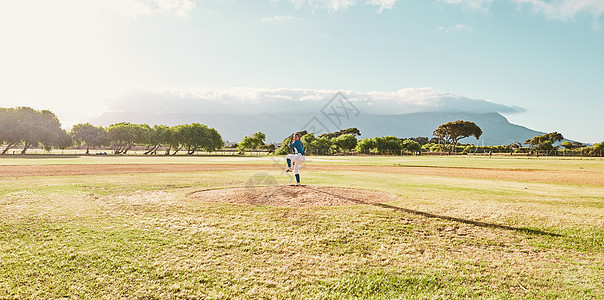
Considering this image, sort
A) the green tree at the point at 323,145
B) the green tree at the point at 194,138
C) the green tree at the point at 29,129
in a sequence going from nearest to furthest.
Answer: the green tree at the point at 29,129 → the green tree at the point at 194,138 → the green tree at the point at 323,145

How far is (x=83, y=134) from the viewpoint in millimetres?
108500

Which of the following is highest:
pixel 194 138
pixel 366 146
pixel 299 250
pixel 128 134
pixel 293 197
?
pixel 128 134

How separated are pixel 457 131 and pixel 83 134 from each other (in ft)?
524

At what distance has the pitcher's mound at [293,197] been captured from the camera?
39.4 feet

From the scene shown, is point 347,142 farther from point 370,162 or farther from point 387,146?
point 370,162

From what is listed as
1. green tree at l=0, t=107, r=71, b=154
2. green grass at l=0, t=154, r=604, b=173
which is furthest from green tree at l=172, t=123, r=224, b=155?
green grass at l=0, t=154, r=604, b=173

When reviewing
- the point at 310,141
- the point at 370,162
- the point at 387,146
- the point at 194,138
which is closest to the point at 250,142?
the point at 310,141

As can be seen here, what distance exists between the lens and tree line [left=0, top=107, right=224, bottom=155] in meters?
84.7

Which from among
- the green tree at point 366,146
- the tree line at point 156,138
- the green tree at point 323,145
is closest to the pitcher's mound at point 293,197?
the tree line at point 156,138

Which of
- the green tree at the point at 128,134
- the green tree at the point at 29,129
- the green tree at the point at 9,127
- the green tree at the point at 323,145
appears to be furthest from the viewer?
the green tree at the point at 323,145

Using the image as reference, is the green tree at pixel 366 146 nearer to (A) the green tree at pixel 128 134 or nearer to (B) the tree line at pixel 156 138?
(B) the tree line at pixel 156 138

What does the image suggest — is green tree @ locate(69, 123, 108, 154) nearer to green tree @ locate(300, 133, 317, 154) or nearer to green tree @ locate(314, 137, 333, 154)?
green tree @ locate(300, 133, 317, 154)

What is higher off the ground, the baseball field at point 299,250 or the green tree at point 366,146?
the green tree at point 366,146

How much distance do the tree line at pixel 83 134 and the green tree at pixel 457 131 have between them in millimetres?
111171
